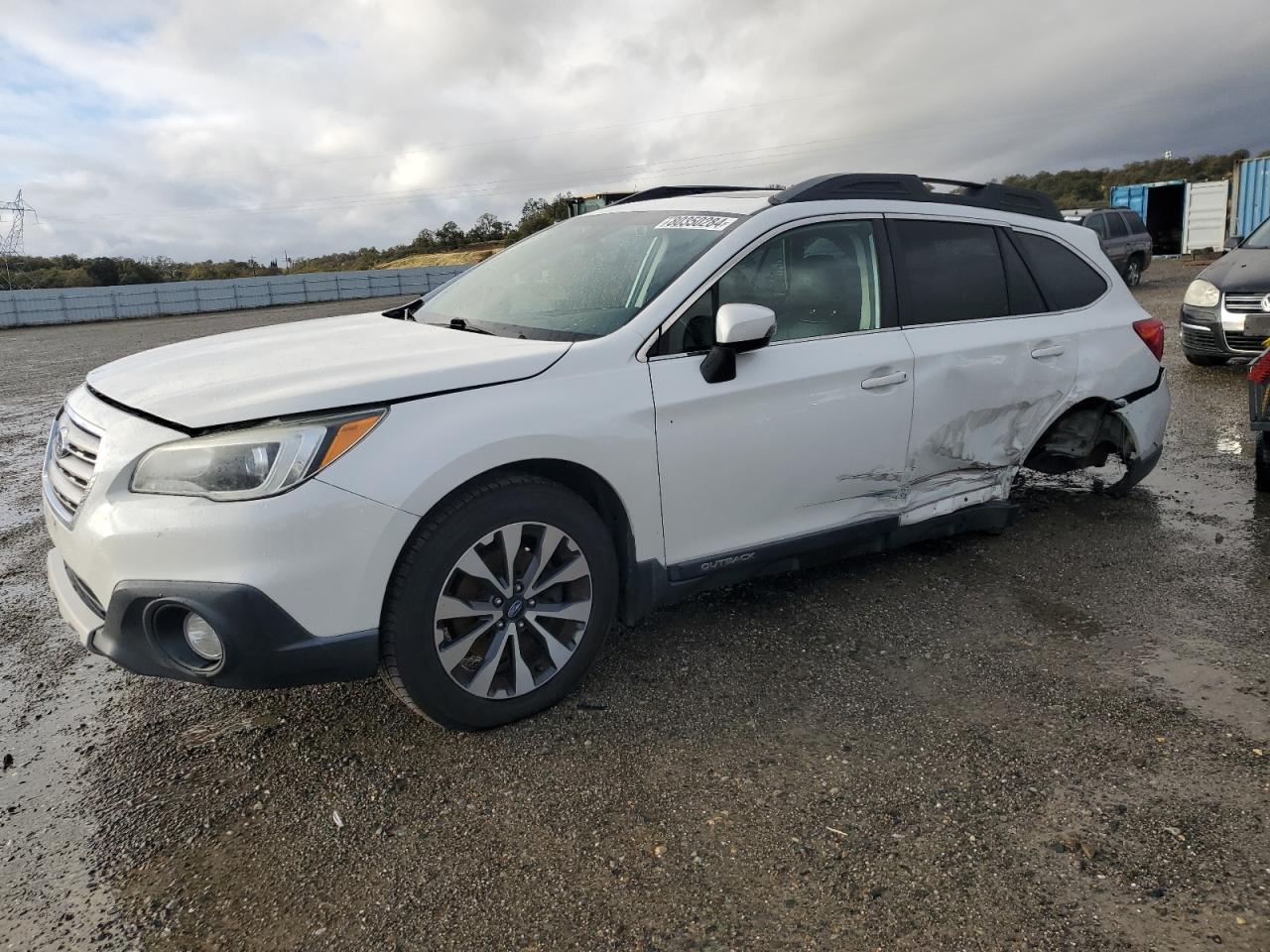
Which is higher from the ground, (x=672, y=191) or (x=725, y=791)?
(x=672, y=191)

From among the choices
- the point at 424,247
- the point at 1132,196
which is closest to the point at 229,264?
the point at 424,247

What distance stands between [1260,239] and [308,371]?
10.1 meters

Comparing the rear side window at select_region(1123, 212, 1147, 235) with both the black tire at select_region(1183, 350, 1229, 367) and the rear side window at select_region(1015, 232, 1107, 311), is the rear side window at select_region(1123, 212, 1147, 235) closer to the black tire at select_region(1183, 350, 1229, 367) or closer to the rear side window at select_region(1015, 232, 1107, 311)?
the black tire at select_region(1183, 350, 1229, 367)

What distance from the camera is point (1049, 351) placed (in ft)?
13.4

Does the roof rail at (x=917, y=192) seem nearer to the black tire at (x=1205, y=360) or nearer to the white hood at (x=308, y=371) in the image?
the white hood at (x=308, y=371)

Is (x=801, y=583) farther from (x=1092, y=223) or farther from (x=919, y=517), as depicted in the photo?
(x=1092, y=223)

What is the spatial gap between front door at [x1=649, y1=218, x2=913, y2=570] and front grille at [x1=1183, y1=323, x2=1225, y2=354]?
6.91m

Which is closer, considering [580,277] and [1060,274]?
[580,277]

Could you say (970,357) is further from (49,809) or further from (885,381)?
(49,809)

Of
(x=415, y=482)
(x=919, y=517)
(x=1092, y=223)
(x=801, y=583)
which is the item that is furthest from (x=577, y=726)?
(x=1092, y=223)

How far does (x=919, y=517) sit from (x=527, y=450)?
6.29 feet

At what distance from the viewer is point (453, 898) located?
2141 mm

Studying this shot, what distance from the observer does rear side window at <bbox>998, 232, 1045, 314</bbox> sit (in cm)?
409

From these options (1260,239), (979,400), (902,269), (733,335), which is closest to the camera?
(733,335)
